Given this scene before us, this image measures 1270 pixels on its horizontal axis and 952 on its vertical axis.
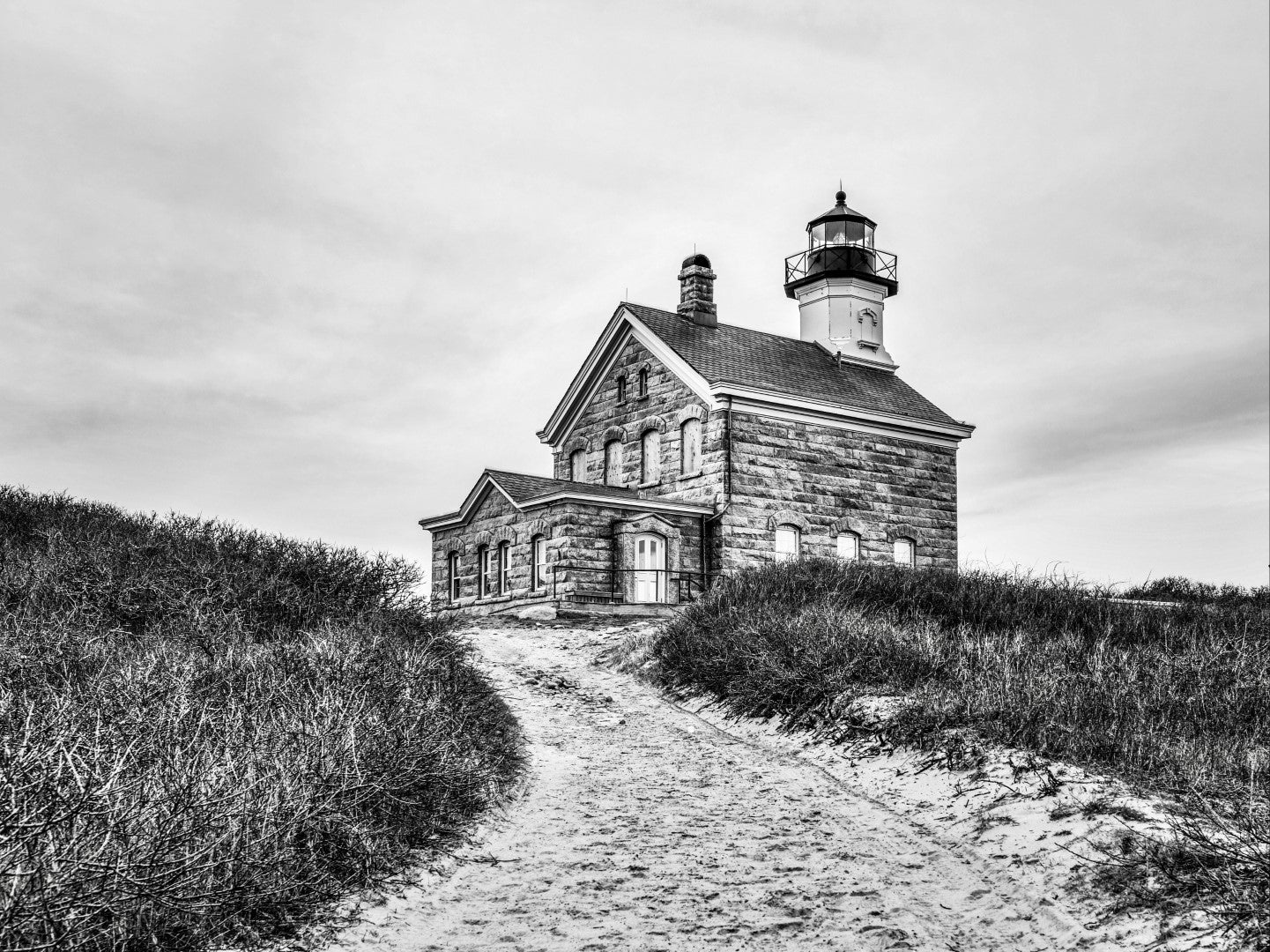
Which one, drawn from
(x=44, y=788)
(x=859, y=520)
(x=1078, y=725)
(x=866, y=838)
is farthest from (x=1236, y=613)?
(x=44, y=788)

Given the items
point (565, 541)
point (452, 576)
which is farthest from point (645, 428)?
point (452, 576)

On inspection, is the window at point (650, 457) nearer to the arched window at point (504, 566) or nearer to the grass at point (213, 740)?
the arched window at point (504, 566)

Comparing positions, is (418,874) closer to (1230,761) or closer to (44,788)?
(44,788)

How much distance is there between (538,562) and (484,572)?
2451mm

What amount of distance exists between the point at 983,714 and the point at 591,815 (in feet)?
10.0

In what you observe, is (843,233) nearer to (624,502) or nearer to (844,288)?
(844,288)

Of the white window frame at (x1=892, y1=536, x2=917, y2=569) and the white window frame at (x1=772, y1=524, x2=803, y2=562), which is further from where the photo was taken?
the white window frame at (x1=892, y1=536, x2=917, y2=569)

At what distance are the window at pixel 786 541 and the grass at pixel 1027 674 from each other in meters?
7.77

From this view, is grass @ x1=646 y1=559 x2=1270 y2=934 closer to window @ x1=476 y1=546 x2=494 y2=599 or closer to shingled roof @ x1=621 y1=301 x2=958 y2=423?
shingled roof @ x1=621 y1=301 x2=958 y2=423

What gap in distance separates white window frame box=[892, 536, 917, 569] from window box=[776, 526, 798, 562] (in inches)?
124

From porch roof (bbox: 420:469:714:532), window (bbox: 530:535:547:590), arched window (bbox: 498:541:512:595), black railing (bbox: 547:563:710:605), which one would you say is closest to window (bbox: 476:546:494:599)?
arched window (bbox: 498:541:512:595)

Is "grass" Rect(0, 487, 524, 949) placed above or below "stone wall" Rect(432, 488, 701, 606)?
below

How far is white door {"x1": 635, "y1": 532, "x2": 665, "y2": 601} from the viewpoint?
25.6m

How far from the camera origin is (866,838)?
7.48m
